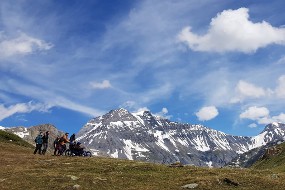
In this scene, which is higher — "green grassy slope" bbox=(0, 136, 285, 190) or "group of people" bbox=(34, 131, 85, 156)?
"group of people" bbox=(34, 131, 85, 156)

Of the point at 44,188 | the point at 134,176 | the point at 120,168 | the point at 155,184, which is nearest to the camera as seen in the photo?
the point at 44,188

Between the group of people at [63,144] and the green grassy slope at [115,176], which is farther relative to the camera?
the group of people at [63,144]

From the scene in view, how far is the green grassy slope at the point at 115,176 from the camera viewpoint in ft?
131

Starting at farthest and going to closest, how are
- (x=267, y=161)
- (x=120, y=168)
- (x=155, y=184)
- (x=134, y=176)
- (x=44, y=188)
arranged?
(x=267, y=161)
(x=120, y=168)
(x=134, y=176)
(x=155, y=184)
(x=44, y=188)

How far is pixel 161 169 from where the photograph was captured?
4822cm

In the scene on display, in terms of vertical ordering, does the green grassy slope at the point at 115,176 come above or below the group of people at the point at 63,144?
below

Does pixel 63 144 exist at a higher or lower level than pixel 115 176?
higher

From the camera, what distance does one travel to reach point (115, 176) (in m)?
43.9

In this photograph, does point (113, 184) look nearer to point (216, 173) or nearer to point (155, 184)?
point (155, 184)

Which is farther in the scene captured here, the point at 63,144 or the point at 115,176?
the point at 63,144

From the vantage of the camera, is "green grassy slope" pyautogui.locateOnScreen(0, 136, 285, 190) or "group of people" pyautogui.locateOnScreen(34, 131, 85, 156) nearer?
"green grassy slope" pyautogui.locateOnScreen(0, 136, 285, 190)

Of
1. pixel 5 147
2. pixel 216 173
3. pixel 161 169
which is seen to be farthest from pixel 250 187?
pixel 5 147

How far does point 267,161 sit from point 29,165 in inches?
2964

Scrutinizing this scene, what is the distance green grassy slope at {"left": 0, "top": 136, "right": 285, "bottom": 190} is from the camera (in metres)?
39.9
